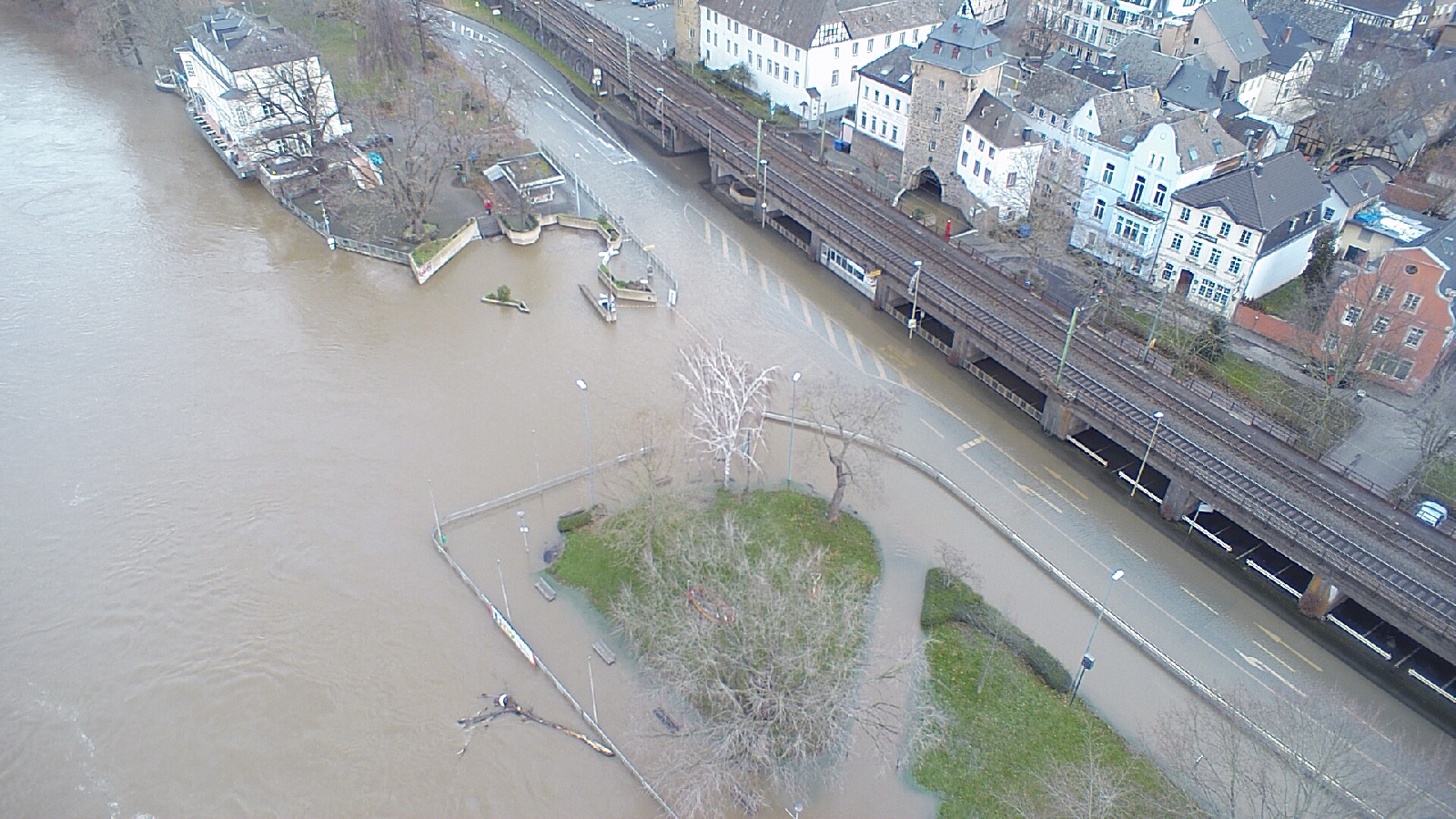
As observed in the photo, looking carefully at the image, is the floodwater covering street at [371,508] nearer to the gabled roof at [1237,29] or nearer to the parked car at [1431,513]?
the parked car at [1431,513]

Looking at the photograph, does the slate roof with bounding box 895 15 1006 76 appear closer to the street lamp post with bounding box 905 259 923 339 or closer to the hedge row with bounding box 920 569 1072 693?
the street lamp post with bounding box 905 259 923 339

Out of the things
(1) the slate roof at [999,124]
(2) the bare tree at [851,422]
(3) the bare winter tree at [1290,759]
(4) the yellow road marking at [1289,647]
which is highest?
(1) the slate roof at [999,124]

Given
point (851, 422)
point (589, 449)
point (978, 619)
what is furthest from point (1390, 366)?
point (589, 449)

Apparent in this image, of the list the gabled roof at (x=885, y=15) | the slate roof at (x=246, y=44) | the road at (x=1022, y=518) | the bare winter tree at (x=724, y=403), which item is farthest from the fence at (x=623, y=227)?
the gabled roof at (x=885, y=15)

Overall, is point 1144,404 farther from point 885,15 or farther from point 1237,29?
point 885,15

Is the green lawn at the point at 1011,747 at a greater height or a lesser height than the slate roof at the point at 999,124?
lesser

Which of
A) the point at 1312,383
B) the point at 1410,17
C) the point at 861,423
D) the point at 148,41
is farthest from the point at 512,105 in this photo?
the point at 1410,17

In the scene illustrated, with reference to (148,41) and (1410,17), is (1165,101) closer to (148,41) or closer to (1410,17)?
(1410,17)
